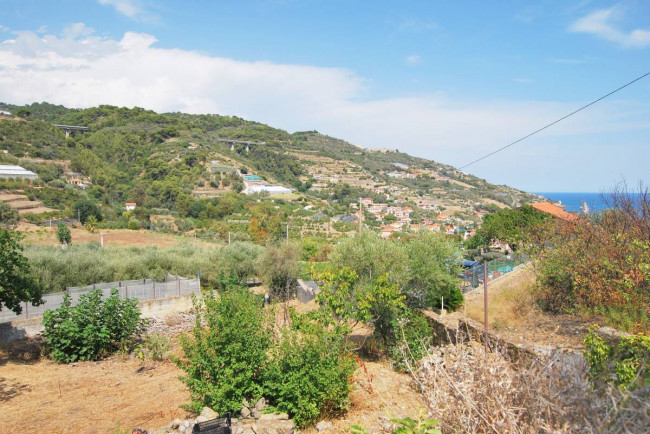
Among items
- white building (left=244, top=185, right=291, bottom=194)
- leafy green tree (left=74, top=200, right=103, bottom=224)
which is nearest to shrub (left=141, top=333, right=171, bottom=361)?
leafy green tree (left=74, top=200, right=103, bottom=224)

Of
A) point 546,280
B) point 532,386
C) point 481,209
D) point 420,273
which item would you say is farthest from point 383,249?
point 481,209

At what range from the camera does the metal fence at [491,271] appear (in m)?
20.7

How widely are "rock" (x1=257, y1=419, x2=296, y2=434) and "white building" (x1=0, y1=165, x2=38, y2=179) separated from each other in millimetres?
56571

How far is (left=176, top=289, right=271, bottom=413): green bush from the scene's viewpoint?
24.0ft

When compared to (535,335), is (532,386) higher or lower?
higher

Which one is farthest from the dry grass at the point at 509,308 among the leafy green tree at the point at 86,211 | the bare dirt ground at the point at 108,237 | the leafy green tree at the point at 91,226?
the leafy green tree at the point at 86,211

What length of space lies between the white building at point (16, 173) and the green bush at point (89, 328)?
1877 inches

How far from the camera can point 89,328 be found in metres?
12.6

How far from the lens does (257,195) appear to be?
68812 millimetres

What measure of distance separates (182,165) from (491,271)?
58130 millimetres

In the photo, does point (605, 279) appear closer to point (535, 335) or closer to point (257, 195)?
point (535, 335)

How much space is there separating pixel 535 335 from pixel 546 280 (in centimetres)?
336

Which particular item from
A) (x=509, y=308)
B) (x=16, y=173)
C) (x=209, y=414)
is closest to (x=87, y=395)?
(x=209, y=414)

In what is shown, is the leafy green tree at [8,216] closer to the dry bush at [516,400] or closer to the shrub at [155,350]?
the shrub at [155,350]
